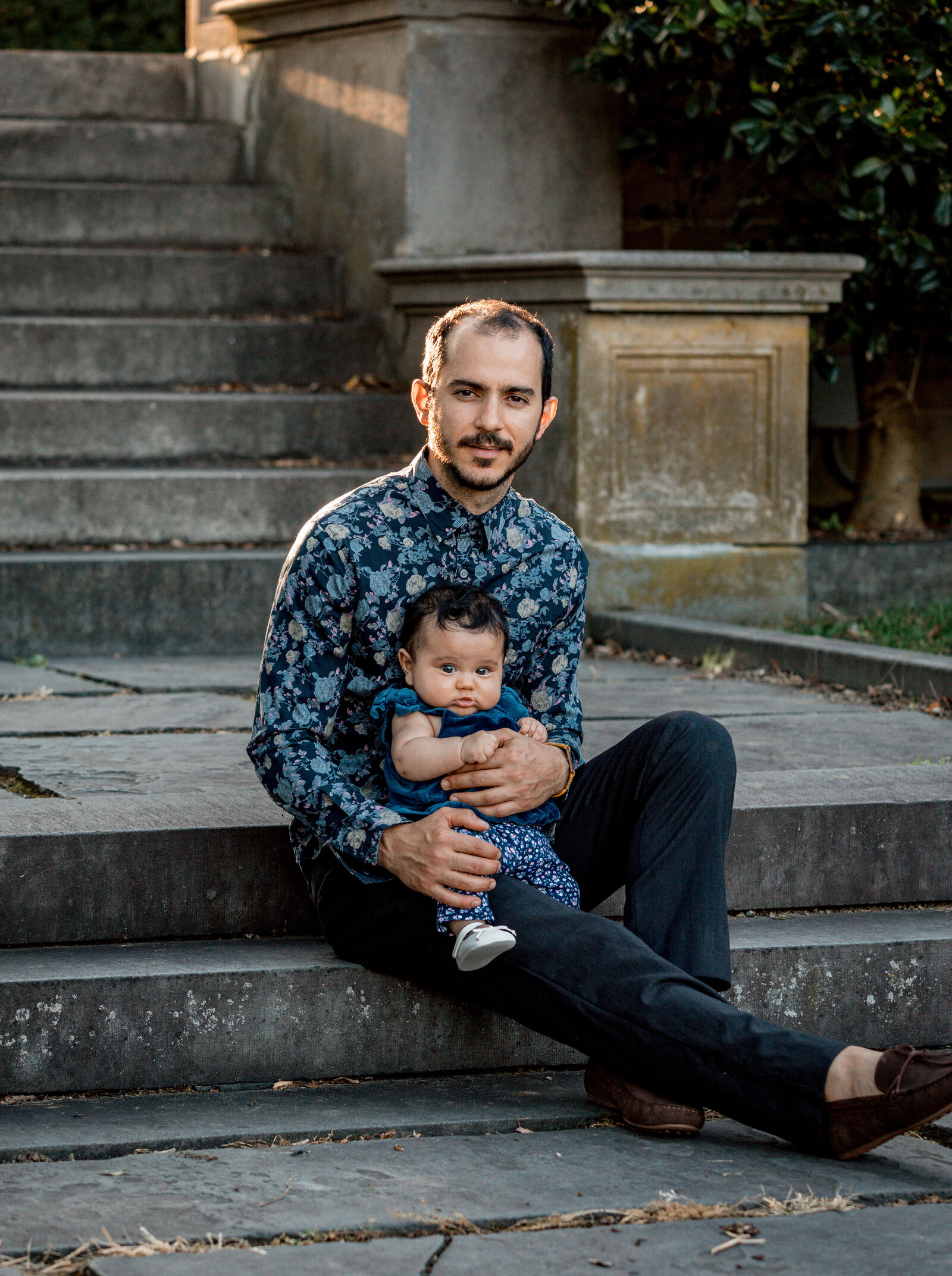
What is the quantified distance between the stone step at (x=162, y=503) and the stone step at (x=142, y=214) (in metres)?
1.56

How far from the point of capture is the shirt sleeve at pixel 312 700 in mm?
3109

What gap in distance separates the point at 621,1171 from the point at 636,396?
4263mm

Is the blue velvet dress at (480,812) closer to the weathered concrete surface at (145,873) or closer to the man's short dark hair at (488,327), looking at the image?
the weathered concrete surface at (145,873)

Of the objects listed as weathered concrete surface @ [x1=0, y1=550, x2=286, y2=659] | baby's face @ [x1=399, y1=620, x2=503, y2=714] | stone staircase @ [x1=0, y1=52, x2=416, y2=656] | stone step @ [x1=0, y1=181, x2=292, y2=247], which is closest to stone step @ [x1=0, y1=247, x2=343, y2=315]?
stone staircase @ [x1=0, y1=52, x2=416, y2=656]

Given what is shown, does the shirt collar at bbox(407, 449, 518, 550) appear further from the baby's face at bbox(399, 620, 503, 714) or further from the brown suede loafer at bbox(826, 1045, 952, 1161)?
the brown suede loafer at bbox(826, 1045, 952, 1161)

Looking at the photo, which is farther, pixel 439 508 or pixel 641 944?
pixel 439 508

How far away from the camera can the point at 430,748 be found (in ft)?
10.2

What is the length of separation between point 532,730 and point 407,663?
26 cm

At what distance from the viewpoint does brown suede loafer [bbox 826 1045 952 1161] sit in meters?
2.75

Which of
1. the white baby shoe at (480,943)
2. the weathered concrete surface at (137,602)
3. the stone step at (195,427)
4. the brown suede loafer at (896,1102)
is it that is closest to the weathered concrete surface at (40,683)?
the weathered concrete surface at (137,602)

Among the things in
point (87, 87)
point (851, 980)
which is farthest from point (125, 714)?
point (87, 87)

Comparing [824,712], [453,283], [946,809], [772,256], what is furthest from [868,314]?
[946,809]

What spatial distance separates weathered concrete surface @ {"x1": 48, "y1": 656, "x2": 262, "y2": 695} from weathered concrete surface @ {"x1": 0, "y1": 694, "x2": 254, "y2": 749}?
0.29 feet

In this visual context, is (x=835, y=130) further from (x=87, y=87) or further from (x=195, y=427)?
(x=87, y=87)
